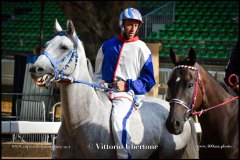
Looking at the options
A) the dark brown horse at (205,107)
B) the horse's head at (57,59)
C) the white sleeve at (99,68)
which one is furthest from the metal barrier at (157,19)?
the horse's head at (57,59)

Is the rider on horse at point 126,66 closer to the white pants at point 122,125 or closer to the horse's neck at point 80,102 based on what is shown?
the white pants at point 122,125

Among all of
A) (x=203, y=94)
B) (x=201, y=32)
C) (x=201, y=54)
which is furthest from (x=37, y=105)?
(x=201, y=32)

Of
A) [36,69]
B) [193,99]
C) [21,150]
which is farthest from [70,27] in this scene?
[21,150]

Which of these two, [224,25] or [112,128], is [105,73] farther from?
[224,25]

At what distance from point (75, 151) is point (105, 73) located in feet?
3.25

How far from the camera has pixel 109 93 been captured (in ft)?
20.2

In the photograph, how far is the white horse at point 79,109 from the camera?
557cm

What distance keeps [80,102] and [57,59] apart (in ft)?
1.75

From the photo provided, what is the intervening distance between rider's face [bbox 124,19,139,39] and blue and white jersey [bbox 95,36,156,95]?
63mm

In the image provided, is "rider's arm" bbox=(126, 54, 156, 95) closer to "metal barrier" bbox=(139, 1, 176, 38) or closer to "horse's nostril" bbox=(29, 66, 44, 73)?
"horse's nostril" bbox=(29, 66, 44, 73)

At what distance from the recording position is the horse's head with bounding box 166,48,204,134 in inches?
217

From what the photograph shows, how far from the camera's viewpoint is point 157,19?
2161 centimetres

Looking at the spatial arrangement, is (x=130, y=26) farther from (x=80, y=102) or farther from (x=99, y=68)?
(x=80, y=102)

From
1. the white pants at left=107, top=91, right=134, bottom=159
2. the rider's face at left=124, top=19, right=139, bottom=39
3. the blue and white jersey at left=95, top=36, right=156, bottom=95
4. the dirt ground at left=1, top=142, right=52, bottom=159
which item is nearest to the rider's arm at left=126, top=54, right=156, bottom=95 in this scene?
the blue and white jersey at left=95, top=36, right=156, bottom=95
